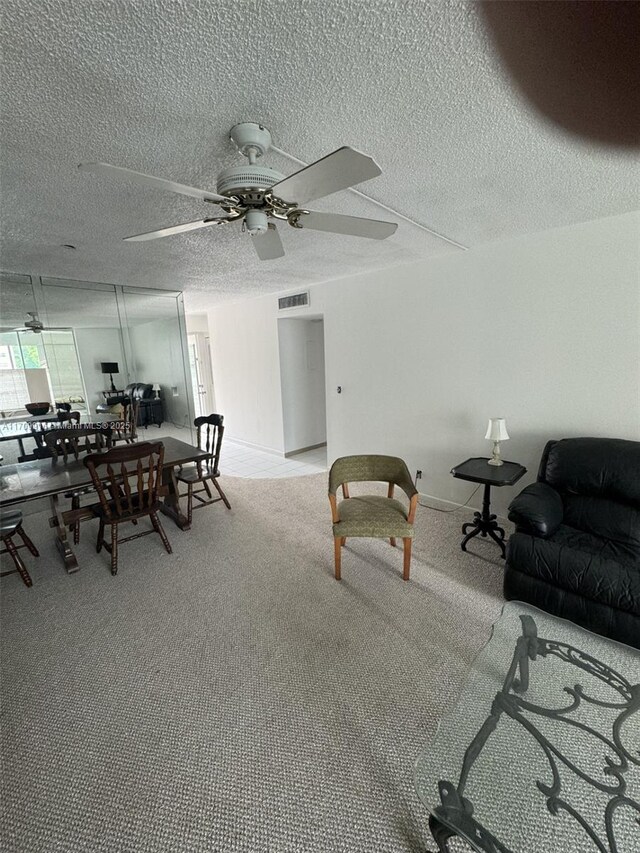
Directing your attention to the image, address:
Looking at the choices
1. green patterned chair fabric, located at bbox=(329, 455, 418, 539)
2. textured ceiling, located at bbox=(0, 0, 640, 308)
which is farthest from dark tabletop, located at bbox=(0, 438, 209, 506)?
textured ceiling, located at bbox=(0, 0, 640, 308)

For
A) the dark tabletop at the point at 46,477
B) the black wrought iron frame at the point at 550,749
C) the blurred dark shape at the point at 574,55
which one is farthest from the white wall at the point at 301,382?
the black wrought iron frame at the point at 550,749

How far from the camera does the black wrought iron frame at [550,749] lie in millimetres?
980

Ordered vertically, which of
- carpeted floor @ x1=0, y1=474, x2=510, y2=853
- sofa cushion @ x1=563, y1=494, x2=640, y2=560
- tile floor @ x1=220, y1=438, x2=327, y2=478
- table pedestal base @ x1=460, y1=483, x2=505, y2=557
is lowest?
tile floor @ x1=220, y1=438, x2=327, y2=478

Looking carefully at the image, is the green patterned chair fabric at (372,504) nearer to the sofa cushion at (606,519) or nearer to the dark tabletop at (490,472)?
the dark tabletop at (490,472)

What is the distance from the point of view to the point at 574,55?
1063 mm

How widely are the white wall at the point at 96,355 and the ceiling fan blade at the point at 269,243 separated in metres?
3.12

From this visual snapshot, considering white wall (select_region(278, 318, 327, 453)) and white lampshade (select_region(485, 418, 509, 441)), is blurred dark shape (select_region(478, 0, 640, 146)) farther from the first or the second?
white wall (select_region(278, 318, 327, 453))

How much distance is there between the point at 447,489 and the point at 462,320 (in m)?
1.71

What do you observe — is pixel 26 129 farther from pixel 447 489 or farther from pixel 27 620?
pixel 447 489

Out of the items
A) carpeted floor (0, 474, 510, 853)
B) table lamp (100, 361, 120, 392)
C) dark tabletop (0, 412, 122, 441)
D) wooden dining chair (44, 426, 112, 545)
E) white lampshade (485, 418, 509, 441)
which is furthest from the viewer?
table lamp (100, 361, 120, 392)

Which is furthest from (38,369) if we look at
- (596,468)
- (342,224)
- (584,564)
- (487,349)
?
(596,468)

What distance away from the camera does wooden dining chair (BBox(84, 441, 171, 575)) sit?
95.7 inches

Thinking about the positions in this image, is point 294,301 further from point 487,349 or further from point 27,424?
point 27,424

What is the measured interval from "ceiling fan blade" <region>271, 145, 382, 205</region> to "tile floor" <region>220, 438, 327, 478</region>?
150 inches
